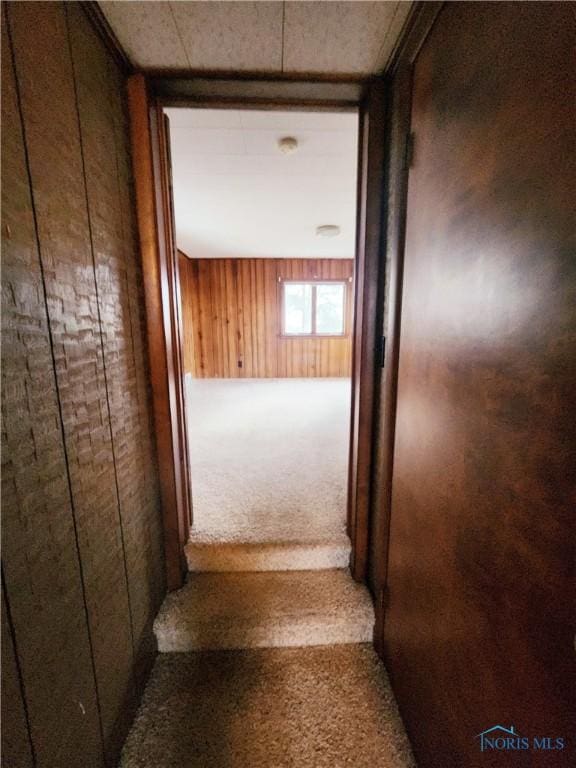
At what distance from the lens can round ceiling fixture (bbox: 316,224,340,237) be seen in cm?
398

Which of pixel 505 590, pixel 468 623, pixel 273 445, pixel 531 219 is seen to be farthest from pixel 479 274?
pixel 273 445

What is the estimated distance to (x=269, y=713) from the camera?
1.18m

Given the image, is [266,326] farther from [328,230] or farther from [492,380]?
[492,380]

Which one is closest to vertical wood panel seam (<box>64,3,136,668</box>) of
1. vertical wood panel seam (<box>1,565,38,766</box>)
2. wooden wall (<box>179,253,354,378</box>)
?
vertical wood panel seam (<box>1,565,38,766</box>)

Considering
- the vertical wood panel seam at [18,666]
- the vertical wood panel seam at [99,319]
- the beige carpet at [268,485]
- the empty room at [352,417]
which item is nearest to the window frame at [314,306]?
the beige carpet at [268,485]

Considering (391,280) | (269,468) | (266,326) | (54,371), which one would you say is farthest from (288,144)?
(266,326)

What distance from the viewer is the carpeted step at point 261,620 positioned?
1.41 m

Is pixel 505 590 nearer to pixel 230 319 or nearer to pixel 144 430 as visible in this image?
pixel 144 430

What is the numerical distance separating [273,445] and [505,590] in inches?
97.8

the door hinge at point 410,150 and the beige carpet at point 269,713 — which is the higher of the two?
the door hinge at point 410,150

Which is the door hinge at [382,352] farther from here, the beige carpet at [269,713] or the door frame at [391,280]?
the beige carpet at [269,713]

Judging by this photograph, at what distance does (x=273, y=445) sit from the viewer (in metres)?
3.01

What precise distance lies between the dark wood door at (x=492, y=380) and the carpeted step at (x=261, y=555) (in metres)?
0.66

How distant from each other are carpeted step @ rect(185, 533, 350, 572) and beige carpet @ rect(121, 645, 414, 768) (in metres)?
0.34
